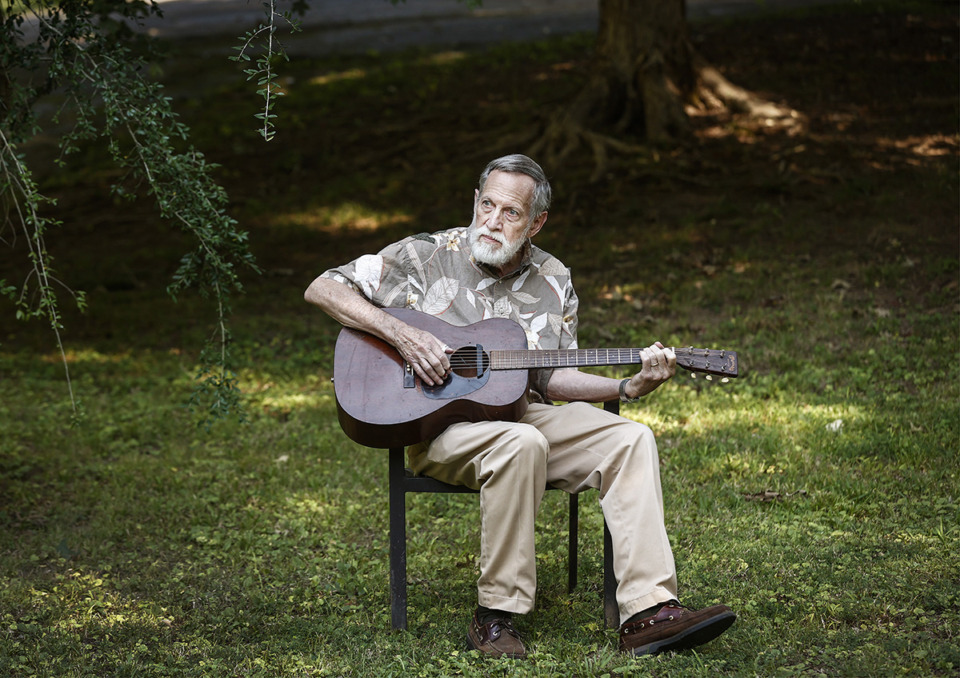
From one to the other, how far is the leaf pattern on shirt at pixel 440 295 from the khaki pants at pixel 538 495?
496 mm

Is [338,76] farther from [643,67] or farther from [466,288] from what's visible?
[466,288]

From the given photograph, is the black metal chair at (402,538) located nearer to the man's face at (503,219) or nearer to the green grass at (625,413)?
the green grass at (625,413)

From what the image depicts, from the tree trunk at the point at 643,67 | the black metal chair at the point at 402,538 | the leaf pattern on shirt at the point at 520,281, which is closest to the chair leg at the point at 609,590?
the black metal chair at the point at 402,538

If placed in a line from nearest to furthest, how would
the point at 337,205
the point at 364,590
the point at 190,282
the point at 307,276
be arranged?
the point at 364,590 → the point at 190,282 → the point at 307,276 → the point at 337,205

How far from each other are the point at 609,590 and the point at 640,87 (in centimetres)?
756

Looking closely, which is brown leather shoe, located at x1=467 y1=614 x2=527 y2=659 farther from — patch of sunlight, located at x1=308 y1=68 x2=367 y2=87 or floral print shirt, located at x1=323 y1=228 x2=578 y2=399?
patch of sunlight, located at x1=308 y1=68 x2=367 y2=87

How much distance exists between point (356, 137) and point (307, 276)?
12.2ft

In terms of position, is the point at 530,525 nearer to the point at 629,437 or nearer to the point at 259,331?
the point at 629,437

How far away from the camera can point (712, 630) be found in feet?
10.5

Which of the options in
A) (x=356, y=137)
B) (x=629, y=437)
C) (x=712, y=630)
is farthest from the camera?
(x=356, y=137)

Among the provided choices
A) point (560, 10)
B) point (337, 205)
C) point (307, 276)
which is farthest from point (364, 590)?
point (560, 10)

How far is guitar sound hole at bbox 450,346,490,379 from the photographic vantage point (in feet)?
11.5

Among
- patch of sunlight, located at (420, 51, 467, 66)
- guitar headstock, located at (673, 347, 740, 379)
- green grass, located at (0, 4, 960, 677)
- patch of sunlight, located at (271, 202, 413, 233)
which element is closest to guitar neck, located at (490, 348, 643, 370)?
guitar headstock, located at (673, 347, 740, 379)

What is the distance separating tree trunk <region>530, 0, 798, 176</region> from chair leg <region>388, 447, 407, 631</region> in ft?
22.3
